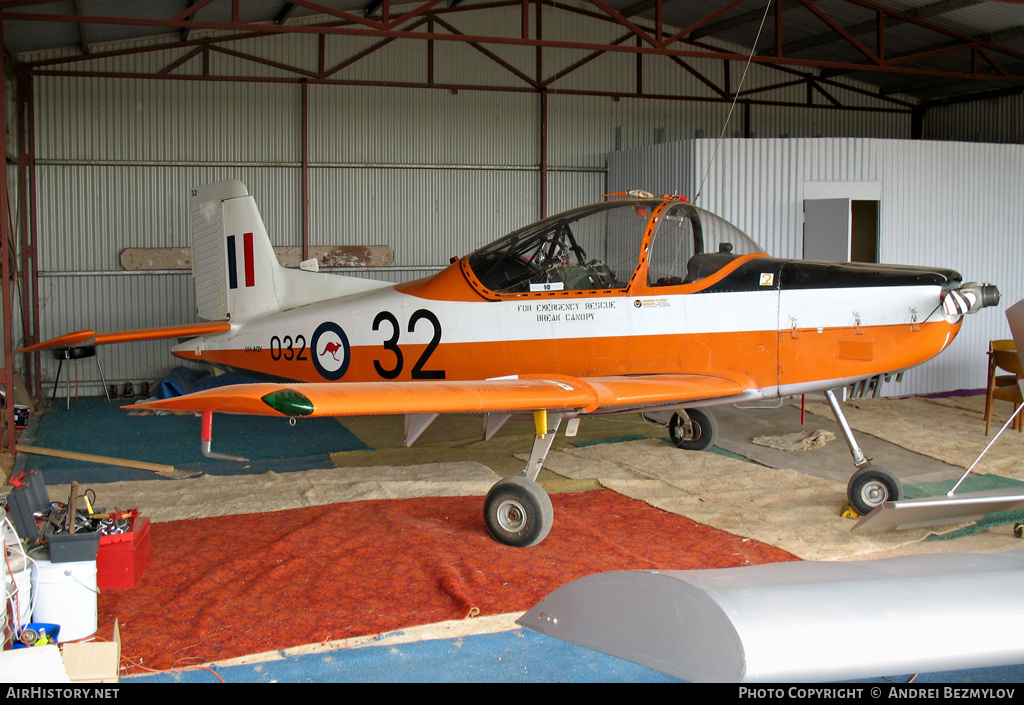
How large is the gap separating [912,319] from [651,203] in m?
1.75

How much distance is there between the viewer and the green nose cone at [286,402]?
364 centimetres

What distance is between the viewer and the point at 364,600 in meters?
3.87

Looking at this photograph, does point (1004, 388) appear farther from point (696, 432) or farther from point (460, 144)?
point (460, 144)

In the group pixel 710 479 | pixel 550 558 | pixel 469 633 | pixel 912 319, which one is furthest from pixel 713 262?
pixel 469 633

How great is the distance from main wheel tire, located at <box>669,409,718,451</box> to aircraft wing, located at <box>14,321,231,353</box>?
417 cm

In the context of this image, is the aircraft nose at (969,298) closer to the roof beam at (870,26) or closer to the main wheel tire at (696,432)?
the main wheel tire at (696,432)

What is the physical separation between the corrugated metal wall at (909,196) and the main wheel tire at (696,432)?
3357 mm

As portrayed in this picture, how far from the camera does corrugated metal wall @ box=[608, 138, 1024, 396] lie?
9648mm

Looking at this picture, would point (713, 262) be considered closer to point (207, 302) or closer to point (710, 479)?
point (710, 479)

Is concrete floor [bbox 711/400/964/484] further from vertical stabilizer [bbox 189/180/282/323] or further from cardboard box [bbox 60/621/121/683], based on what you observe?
cardboard box [bbox 60/621/121/683]

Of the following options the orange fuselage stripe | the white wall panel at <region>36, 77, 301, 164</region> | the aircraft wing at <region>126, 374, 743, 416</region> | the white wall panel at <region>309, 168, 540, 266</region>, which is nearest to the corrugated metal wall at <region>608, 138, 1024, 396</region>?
the white wall panel at <region>309, 168, 540, 266</region>

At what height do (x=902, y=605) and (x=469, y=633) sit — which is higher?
(x=902, y=605)

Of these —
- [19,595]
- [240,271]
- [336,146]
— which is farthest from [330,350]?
[336,146]

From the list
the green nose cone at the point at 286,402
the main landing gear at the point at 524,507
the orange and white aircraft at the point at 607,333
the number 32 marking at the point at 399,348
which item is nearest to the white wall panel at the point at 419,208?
the orange and white aircraft at the point at 607,333
